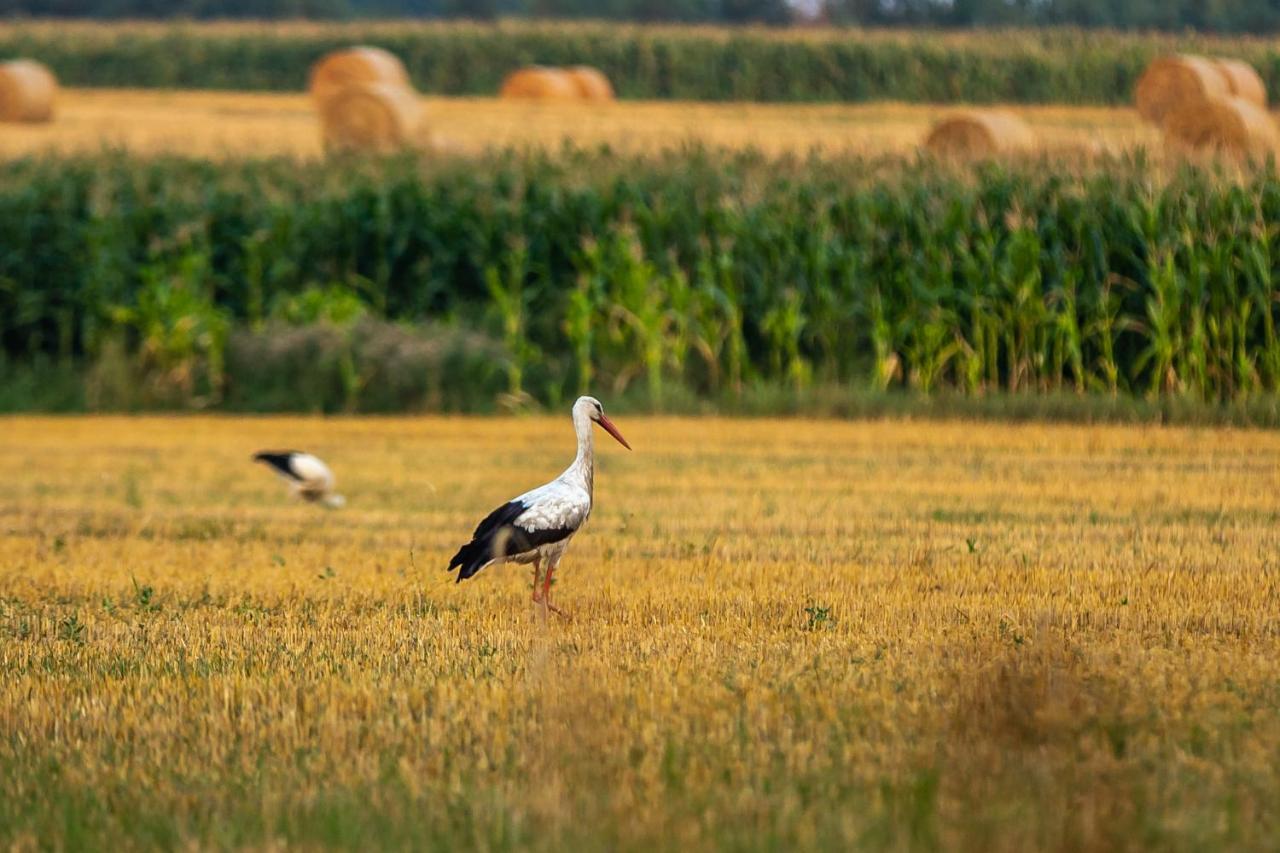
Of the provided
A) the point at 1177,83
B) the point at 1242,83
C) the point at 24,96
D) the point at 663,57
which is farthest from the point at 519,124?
the point at 663,57

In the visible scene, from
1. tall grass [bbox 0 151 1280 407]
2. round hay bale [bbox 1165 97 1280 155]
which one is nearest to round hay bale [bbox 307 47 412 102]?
tall grass [bbox 0 151 1280 407]

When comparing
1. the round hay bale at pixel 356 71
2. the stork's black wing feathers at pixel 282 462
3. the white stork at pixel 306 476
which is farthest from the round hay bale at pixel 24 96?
the stork's black wing feathers at pixel 282 462

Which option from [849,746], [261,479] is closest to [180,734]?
[849,746]

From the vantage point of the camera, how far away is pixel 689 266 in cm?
2519

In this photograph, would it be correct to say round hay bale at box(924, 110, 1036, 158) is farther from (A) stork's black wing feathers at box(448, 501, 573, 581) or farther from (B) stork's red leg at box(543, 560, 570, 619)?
(A) stork's black wing feathers at box(448, 501, 573, 581)

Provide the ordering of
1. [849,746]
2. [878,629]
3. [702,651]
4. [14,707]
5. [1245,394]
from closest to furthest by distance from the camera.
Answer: [849,746], [14,707], [702,651], [878,629], [1245,394]

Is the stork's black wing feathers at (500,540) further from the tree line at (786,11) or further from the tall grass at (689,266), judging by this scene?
the tree line at (786,11)

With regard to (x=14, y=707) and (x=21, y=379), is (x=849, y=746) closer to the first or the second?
(x=14, y=707)

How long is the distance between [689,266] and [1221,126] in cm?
883

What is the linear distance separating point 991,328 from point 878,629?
13.6m

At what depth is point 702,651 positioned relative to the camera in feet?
31.0

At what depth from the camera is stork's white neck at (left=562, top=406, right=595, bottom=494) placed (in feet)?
34.4

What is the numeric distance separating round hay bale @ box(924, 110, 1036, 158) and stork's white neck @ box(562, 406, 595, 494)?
18.4m

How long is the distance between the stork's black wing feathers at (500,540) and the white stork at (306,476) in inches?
Result: 233
